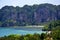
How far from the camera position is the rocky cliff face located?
55938 millimetres

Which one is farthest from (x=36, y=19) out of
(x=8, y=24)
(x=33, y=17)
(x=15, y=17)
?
(x=8, y=24)

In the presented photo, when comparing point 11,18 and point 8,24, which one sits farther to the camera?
point 11,18

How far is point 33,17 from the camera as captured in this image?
2307 inches

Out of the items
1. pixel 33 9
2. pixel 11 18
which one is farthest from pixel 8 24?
pixel 33 9

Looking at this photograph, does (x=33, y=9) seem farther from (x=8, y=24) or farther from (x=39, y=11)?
(x=8, y=24)

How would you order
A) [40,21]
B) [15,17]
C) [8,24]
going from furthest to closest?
[15,17]
[40,21]
[8,24]

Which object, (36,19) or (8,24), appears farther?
(36,19)

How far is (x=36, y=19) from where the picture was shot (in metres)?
57.3

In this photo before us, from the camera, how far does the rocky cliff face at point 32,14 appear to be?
55.9 m

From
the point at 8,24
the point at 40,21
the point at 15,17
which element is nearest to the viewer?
the point at 8,24

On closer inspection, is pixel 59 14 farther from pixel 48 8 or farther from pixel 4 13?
pixel 4 13

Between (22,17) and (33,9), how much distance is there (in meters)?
4.65

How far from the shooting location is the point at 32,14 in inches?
2324

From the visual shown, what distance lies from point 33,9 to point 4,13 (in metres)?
8.15
